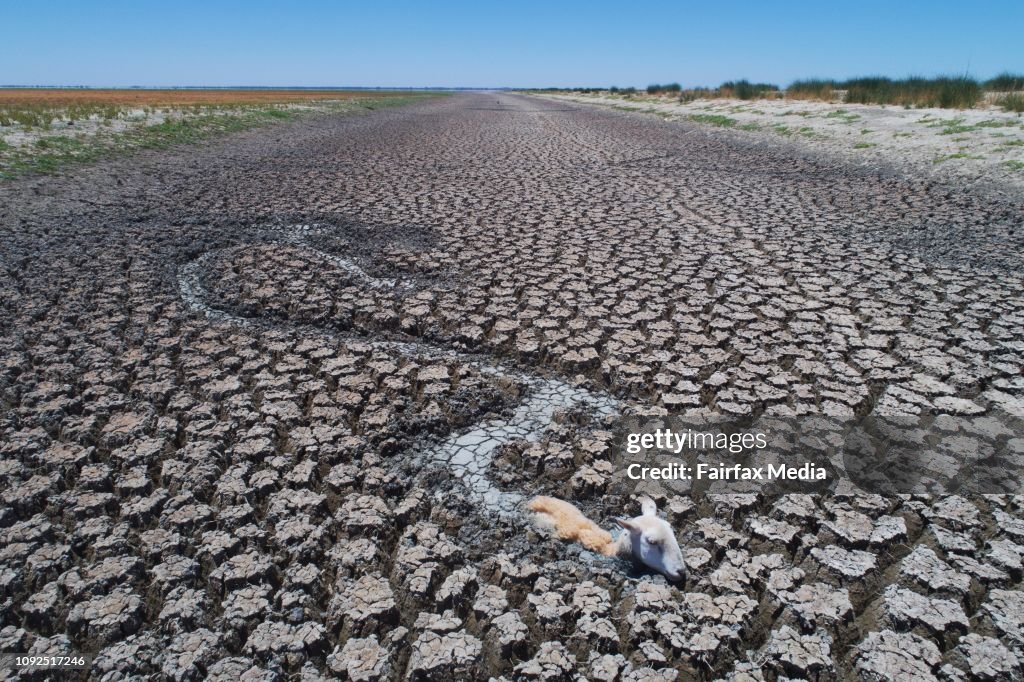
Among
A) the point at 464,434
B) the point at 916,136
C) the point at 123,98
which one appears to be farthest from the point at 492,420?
the point at 123,98

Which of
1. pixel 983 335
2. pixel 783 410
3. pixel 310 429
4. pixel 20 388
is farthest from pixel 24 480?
pixel 983 335

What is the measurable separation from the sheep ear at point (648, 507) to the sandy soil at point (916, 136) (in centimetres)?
→ 741

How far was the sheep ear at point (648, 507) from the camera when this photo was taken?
1.94 meters

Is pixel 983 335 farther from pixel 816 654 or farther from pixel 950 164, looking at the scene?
pixel 950 164

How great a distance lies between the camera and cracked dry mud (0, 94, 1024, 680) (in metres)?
1.60

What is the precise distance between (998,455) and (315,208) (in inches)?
236

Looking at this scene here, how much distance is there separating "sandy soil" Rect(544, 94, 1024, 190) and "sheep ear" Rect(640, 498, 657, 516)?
7.41 m

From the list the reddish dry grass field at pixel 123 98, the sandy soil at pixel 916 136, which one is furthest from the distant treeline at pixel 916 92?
the reddish dry grass field at pixel 123 98

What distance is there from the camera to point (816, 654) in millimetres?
1549

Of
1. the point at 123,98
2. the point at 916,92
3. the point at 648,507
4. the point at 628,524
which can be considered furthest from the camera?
the point at 123,98

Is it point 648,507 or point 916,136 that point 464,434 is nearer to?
point 648,507

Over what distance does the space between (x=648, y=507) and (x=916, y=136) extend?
461 inches

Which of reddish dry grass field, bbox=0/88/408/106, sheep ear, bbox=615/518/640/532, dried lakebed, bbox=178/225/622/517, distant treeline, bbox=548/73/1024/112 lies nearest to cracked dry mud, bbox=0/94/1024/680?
dried lakebed, bbox=178/225/622/517

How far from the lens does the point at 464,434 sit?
8.20ft
